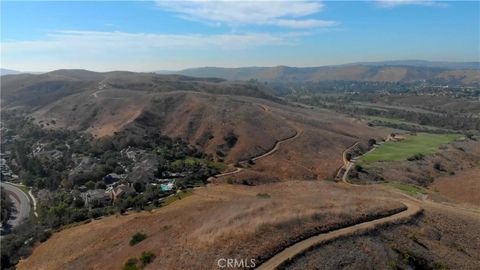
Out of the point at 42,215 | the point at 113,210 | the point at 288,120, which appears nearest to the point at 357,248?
the point at 113,210

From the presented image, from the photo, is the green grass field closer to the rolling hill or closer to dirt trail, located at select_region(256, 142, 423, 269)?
the rolling hill

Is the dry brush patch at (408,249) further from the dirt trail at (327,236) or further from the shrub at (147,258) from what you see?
the shrub at (147,258)

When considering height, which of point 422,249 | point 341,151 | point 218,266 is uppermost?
point 218,266

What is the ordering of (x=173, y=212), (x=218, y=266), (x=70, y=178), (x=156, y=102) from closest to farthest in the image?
(x=218, y=266), (x=173, y=212), (x=70, y=178), (x=156, y=102)

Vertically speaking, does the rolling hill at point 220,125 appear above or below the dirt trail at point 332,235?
below

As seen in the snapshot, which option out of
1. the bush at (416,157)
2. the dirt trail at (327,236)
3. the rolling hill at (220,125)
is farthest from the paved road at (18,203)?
the bush at (416,157)

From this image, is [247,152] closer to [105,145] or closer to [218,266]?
[105,145]

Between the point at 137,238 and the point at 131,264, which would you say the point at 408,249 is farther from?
the point at 137,238
